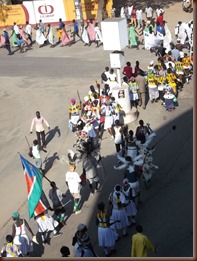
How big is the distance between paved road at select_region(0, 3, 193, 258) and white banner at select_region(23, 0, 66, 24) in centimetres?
414

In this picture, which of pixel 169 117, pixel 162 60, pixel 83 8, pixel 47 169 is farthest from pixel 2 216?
pixel 83 8

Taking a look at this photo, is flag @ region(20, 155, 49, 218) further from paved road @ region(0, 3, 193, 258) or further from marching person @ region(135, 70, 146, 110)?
marching person @ region(135, 70, 146, 110)

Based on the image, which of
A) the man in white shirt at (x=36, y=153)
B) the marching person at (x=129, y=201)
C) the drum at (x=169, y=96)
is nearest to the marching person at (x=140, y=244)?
the marching person at (x=129, y=201)

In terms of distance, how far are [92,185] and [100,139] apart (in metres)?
2.87

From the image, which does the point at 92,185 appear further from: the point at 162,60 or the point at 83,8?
the point at 83,8

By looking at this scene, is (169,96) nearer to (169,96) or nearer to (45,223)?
(169,96)

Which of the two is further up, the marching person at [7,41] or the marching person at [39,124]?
the marching person at [7,41]

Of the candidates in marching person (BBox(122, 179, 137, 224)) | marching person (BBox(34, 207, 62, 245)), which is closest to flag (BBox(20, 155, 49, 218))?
marching person (BBox(34, 207, 62, 245))

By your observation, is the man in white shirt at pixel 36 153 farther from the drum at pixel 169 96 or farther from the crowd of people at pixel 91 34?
the crowd of people at pixel 91 34

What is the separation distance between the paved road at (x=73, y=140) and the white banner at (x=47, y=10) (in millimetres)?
4141

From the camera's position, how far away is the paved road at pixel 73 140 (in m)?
10.6

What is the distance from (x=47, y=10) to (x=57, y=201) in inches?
780

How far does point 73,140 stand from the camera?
1515cm

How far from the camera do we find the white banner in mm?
28516
